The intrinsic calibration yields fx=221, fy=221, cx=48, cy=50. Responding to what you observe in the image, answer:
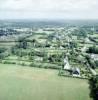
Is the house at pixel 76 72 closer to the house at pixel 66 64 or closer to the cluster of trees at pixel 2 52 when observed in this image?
the house at pixel 66 64

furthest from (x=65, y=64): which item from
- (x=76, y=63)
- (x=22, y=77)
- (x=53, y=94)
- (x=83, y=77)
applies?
(x=53, y=94)

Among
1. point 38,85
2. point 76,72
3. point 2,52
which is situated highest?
point 2,52

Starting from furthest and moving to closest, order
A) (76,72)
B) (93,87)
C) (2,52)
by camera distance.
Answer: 1. (2,52)
2. (76,72)
3. (93,87)

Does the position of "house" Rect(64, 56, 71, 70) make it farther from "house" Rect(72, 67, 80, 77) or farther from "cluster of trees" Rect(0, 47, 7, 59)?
"cluster of trees" Rect(0, 47, 7, 59)

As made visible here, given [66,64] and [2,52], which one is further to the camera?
[2,52]

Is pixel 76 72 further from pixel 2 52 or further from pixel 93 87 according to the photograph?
pixel 2 52

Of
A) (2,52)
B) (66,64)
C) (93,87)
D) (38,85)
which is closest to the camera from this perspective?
(93,87)

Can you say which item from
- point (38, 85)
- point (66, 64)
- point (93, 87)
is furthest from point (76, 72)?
point (38, 85)

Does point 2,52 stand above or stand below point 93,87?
above

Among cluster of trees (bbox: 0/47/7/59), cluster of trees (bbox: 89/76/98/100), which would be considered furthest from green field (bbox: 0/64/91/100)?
cluster of trees (bbox: 0/47/7/59)
